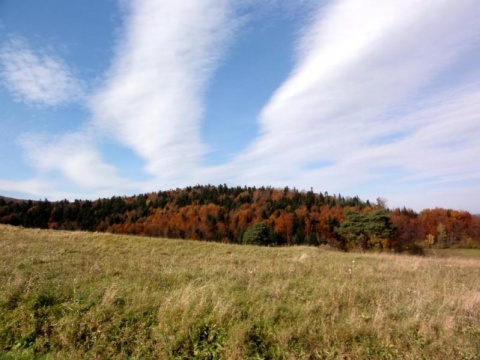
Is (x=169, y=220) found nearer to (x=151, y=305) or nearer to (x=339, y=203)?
(x=339, y=203)

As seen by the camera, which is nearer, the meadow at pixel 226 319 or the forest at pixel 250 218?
the meadow at pixel 226 319

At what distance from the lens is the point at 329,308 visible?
6.48 m

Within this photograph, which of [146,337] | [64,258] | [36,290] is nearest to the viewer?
[146,337]

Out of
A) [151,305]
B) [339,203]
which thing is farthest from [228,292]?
[339,203]

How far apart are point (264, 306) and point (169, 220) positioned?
4718 inches

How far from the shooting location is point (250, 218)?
116875 mm

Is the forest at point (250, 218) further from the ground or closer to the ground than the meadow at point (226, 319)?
further from the ground

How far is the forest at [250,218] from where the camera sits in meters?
85.4

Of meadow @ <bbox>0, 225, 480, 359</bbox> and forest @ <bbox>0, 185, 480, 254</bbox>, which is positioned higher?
forest @ <bbox>0, 185, 480, 254</bbox>

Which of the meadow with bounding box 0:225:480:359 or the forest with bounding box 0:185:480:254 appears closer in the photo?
the meadow with bounding box 0:225:480:359

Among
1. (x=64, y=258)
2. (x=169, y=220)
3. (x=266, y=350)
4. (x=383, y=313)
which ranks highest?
(x=169, y=220)

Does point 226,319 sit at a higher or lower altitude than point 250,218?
lower

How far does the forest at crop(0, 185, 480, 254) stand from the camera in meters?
85.4

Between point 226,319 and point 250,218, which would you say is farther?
point 250,218
